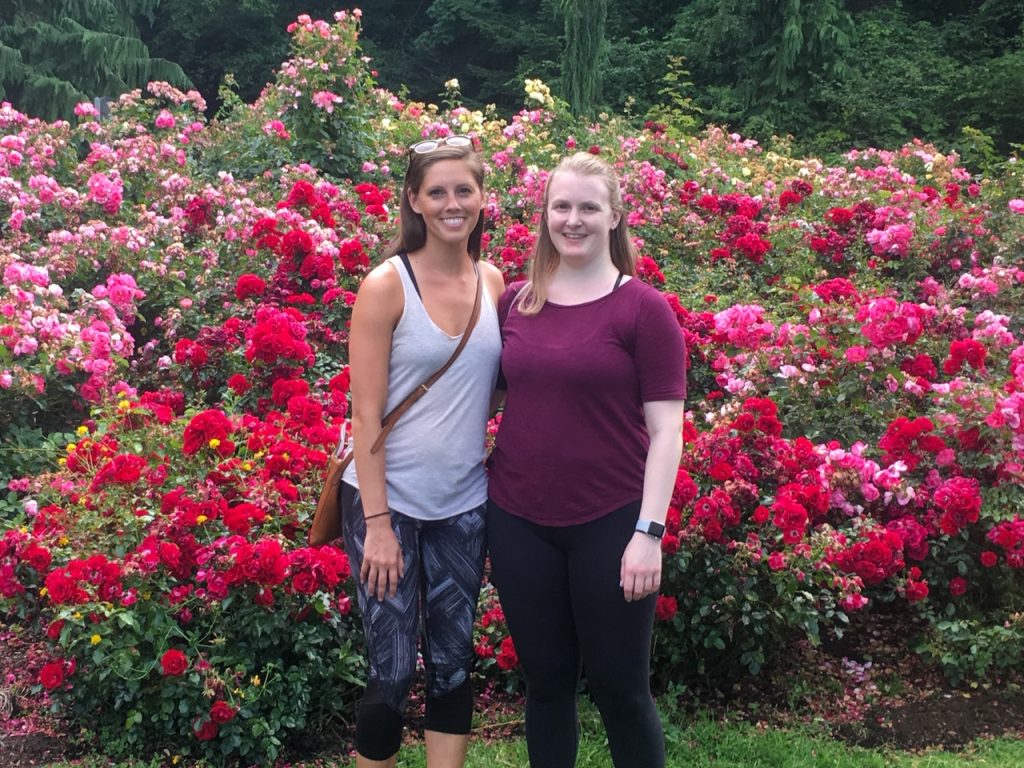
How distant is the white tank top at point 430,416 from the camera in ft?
7.56

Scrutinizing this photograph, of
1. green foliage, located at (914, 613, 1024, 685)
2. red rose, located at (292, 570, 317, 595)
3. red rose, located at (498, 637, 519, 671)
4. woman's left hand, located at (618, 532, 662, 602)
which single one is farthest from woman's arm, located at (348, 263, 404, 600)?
green foliage, located at (914, 613, 1024, 685)

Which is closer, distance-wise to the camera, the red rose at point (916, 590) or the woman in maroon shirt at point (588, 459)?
the woman in maroon shirt at point (588, 459)

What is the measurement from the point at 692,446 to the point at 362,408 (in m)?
1.52

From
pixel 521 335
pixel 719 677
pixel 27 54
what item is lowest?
pixel 719 677

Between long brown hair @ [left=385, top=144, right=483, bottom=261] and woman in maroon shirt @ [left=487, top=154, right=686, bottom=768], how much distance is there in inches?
7.7

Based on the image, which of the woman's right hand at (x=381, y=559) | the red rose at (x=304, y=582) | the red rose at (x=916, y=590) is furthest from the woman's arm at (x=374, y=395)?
the red rose at (x=916, y=590)

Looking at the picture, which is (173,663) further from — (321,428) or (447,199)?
(447,199)

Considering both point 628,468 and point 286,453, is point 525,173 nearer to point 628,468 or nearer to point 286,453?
point 286,453

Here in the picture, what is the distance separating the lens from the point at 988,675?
3525 millimetres

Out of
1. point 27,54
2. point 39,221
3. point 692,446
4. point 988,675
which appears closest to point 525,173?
point 39,221

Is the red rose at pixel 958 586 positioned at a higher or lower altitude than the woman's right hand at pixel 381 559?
lower

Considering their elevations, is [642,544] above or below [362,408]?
below

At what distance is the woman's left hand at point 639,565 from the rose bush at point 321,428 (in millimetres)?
834

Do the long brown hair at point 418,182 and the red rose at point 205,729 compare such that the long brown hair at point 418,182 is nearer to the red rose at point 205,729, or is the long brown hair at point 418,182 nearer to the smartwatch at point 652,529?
the smartwatch at point 652,529
